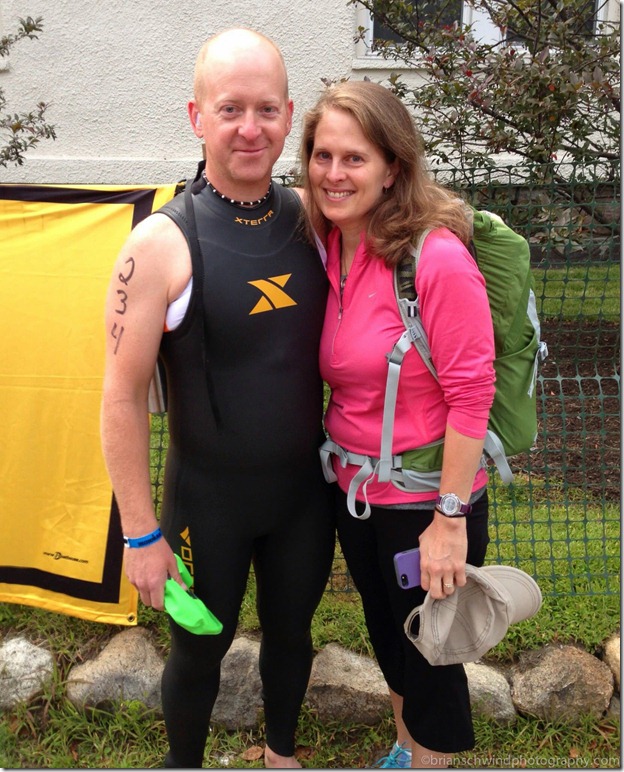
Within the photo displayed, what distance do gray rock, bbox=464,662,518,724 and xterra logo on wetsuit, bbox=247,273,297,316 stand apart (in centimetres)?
181

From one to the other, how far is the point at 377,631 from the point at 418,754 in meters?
0.41

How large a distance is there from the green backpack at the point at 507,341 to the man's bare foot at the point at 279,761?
4.27 ft

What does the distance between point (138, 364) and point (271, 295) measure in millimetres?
410

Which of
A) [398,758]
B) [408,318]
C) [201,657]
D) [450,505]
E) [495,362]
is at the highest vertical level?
[408,318]

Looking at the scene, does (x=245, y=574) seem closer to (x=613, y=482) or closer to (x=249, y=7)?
(x=613, y=482)

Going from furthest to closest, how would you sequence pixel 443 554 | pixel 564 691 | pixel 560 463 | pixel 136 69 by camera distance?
pixel 136 69, pixel 560 463, pixel 564 691, pixel 443 554

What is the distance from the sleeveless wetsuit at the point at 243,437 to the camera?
6.65 feet

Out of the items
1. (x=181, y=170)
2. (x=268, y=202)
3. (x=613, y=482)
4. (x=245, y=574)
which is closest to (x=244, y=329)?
(x=268, y=202)

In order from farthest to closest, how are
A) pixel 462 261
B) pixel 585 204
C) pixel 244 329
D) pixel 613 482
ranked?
pixel 613 482
pixel 585 204
pixel 244 329
pixel 462 261

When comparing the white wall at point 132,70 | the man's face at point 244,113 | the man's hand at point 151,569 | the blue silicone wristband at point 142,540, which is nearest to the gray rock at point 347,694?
the man's hand at point 151,569

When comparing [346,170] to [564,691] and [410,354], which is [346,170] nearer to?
[410,354]

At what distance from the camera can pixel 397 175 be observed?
2055 millimetres

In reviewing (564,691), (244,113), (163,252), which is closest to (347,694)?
(564,691)

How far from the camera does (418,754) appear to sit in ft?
7.90
